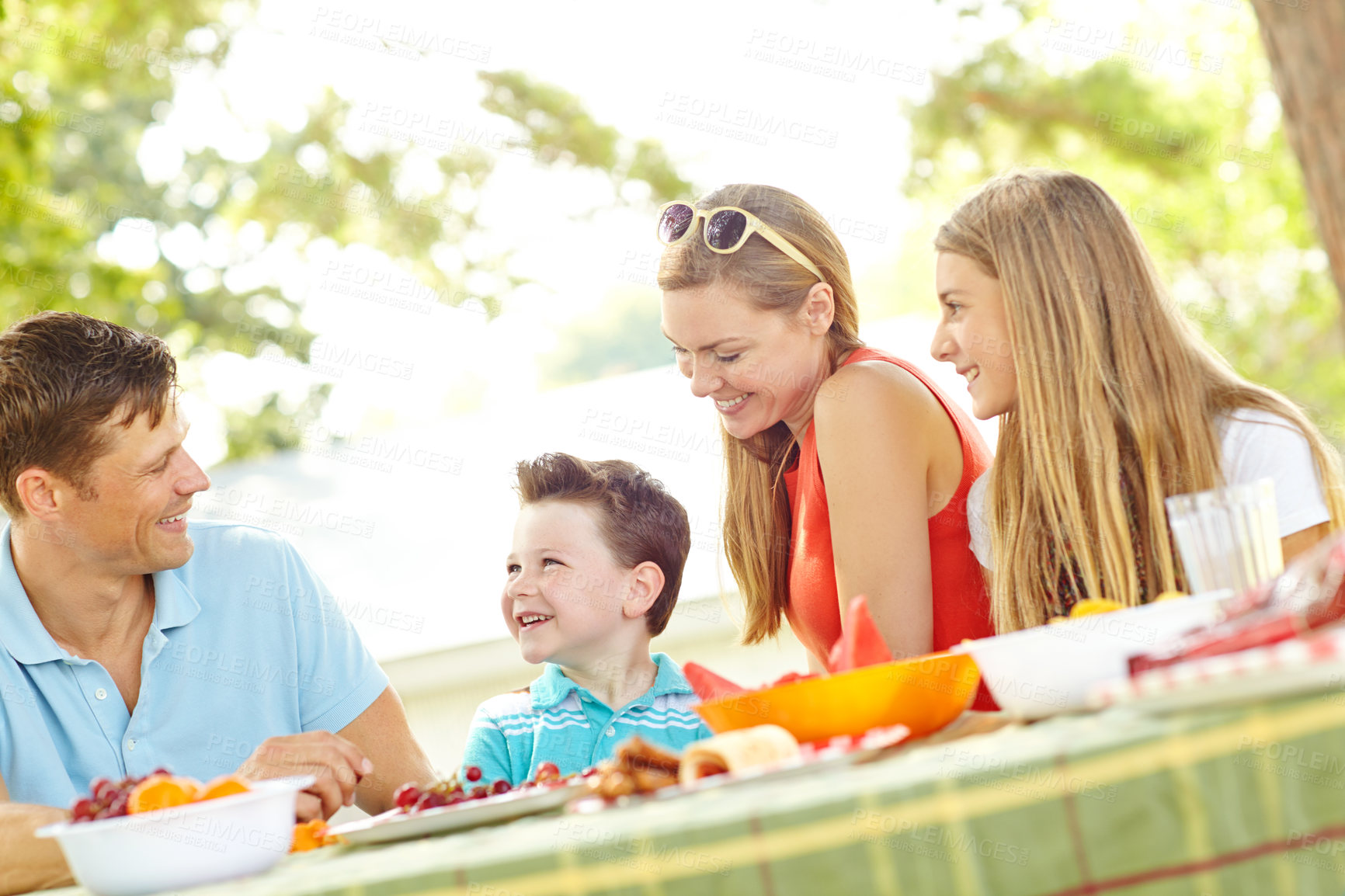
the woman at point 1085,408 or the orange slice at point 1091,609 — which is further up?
the woman at point 1085,408

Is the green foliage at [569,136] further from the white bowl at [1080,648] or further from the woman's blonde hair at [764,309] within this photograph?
the white bowl at [1080,648]

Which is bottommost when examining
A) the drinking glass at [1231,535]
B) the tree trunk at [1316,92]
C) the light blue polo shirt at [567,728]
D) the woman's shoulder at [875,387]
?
the light blue polo shirt at [567,728]

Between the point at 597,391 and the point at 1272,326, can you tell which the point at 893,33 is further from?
the point at 597,391

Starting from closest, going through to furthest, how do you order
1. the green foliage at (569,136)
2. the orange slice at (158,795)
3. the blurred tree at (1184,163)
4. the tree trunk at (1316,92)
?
the orange slice at (158,795)
the tree trunk at (1316,92)
the green foliage at (569,136)
the blurred tree at (1184,163)

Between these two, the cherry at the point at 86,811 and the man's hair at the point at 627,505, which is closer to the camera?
the cherry at the point at 86,811

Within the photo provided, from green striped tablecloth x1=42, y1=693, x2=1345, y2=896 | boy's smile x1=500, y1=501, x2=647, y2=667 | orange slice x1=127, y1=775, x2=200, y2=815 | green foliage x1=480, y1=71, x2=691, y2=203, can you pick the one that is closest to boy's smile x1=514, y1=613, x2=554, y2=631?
boy's smile x1=500, y1=501, x2=647, y2=667

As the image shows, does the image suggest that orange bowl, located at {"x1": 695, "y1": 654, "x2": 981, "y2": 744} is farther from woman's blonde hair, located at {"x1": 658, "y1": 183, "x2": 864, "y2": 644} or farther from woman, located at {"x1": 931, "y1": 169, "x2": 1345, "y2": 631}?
woman's blonde hair, located at {"x1": 658, "y1": 183, "x2": 864, "y2": 644}

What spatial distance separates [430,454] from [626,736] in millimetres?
3024

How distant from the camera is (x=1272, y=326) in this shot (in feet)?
31.8

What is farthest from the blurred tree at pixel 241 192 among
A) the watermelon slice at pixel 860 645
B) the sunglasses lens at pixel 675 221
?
the watermelon slice at pixel 860 645

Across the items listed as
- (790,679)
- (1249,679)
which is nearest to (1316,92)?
(790,679)

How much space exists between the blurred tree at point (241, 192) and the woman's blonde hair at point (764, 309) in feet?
22.7

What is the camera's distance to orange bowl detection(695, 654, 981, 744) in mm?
987

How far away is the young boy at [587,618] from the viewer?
6.19ft
